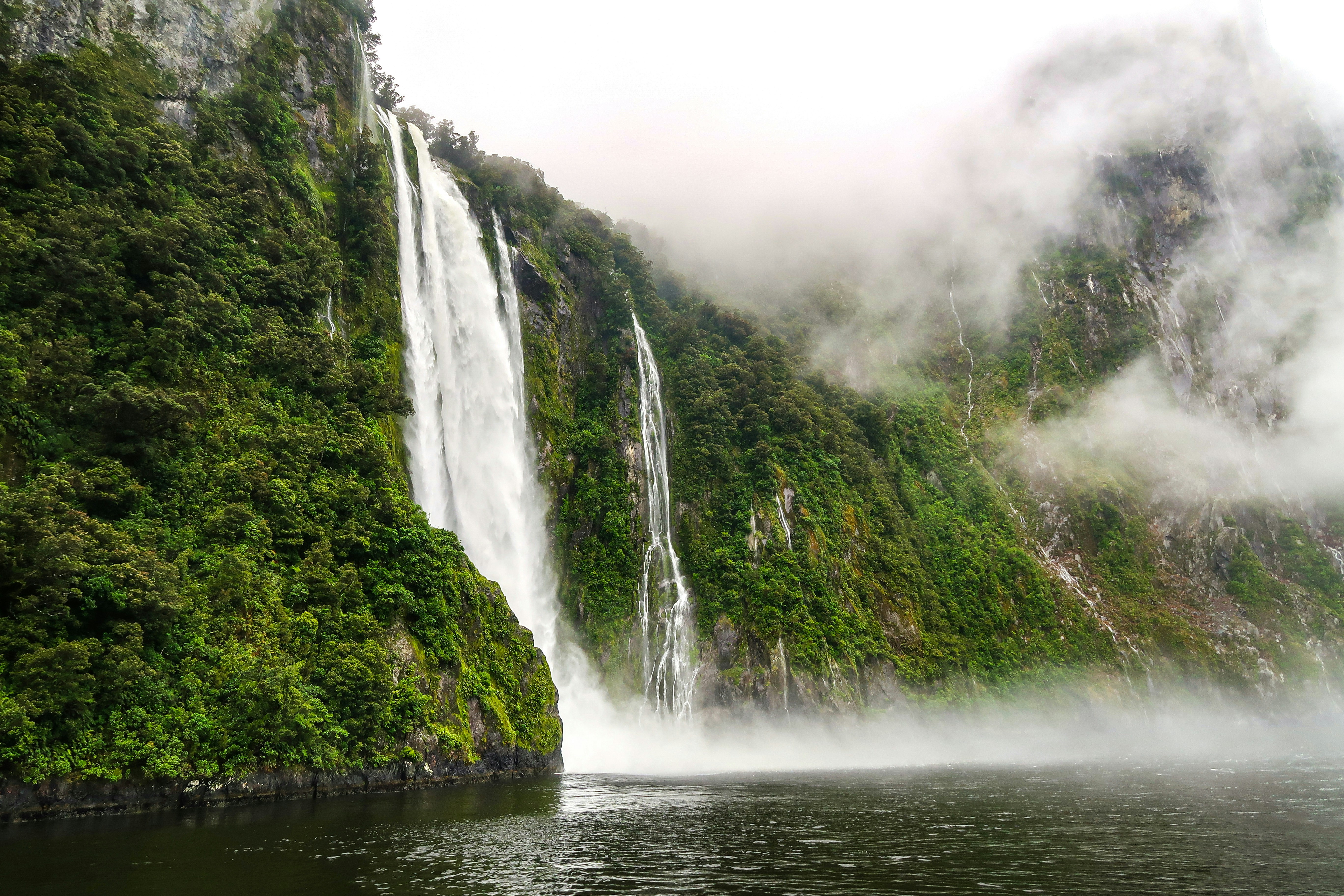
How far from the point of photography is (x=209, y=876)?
11.6 metres

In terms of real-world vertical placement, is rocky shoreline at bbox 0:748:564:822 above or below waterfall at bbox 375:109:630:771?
below

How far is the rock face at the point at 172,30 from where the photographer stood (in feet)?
98.4

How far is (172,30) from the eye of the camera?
35.0 meters

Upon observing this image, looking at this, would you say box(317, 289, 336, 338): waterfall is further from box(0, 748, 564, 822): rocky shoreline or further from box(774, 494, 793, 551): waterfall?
box(774, 494, 793, 551): waterfall

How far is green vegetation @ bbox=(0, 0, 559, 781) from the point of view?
1822 cm

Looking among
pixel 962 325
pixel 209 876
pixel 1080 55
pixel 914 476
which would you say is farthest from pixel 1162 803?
pixel 1080 55

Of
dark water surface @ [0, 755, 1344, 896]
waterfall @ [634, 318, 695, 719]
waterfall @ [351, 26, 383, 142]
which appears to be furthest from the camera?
waterfall @ [351, 26, 383, 142]

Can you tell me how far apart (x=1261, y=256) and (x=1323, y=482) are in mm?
34807

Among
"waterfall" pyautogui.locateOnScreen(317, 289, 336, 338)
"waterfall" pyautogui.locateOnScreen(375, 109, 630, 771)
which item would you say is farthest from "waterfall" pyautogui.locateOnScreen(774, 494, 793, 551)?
"waterfall" pyautogui.locateOnScreen(317, 289, 336, 338)

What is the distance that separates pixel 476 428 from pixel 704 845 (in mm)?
31090

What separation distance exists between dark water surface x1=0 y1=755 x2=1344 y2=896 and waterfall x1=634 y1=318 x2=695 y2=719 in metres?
20.0

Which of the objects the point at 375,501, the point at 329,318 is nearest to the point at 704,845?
the point at 375,501

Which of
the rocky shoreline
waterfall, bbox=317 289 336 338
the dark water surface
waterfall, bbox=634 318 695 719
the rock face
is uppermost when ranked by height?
the rock face

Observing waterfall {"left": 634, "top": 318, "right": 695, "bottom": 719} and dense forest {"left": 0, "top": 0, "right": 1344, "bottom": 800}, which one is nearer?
dense forest {"left": 0, "top": 0, "right": 1344, "bottom": 800}
